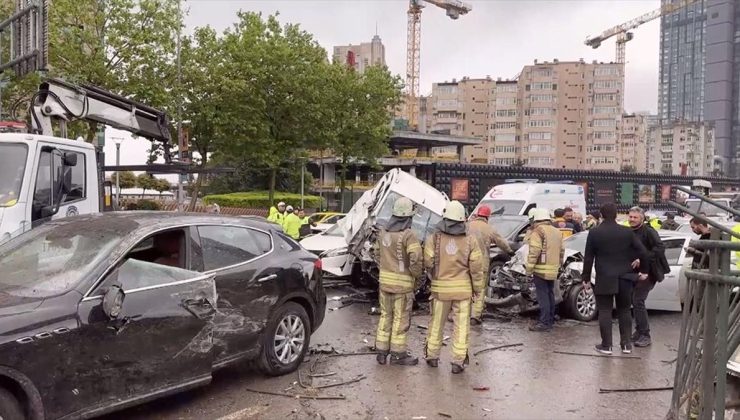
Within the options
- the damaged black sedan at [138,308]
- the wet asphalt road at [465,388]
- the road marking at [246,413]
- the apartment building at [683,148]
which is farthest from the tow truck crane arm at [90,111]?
the apartment building at [683,148]

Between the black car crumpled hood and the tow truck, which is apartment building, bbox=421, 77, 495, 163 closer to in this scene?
the tow truck

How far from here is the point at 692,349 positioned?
341cm

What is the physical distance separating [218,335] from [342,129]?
2684 centimetres

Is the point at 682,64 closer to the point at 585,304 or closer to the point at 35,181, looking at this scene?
the point at 585,304

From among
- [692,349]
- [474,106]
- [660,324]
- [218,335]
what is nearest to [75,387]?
[218,335]

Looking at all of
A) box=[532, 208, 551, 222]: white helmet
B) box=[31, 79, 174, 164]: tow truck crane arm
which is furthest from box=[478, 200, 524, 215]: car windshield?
box=[31, 79, 174, 164]: tow truck crane arm

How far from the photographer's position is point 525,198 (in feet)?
55.1

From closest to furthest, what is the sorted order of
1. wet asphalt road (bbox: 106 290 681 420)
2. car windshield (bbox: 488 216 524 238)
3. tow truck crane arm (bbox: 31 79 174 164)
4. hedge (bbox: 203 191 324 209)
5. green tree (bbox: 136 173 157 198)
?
wet asphalt road (bbox: 106 290 681 420), tow truck crane arm (bbox: 31 79 174 164), car windshield (bbox: 488 216 524 238), hedge (bbox: 203 191 324 209), green tree (bbox: 136 173 157 198)

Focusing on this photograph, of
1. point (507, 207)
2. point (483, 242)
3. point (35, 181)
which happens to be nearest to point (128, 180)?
point (507, 207)

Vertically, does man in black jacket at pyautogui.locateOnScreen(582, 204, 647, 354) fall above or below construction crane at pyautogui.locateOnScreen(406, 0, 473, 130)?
below

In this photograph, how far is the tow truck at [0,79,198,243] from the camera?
264 inches

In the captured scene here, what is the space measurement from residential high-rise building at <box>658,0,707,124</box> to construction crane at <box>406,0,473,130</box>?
76986 millimetres

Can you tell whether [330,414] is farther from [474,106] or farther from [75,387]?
[474,106]

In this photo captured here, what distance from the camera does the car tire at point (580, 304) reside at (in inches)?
342
